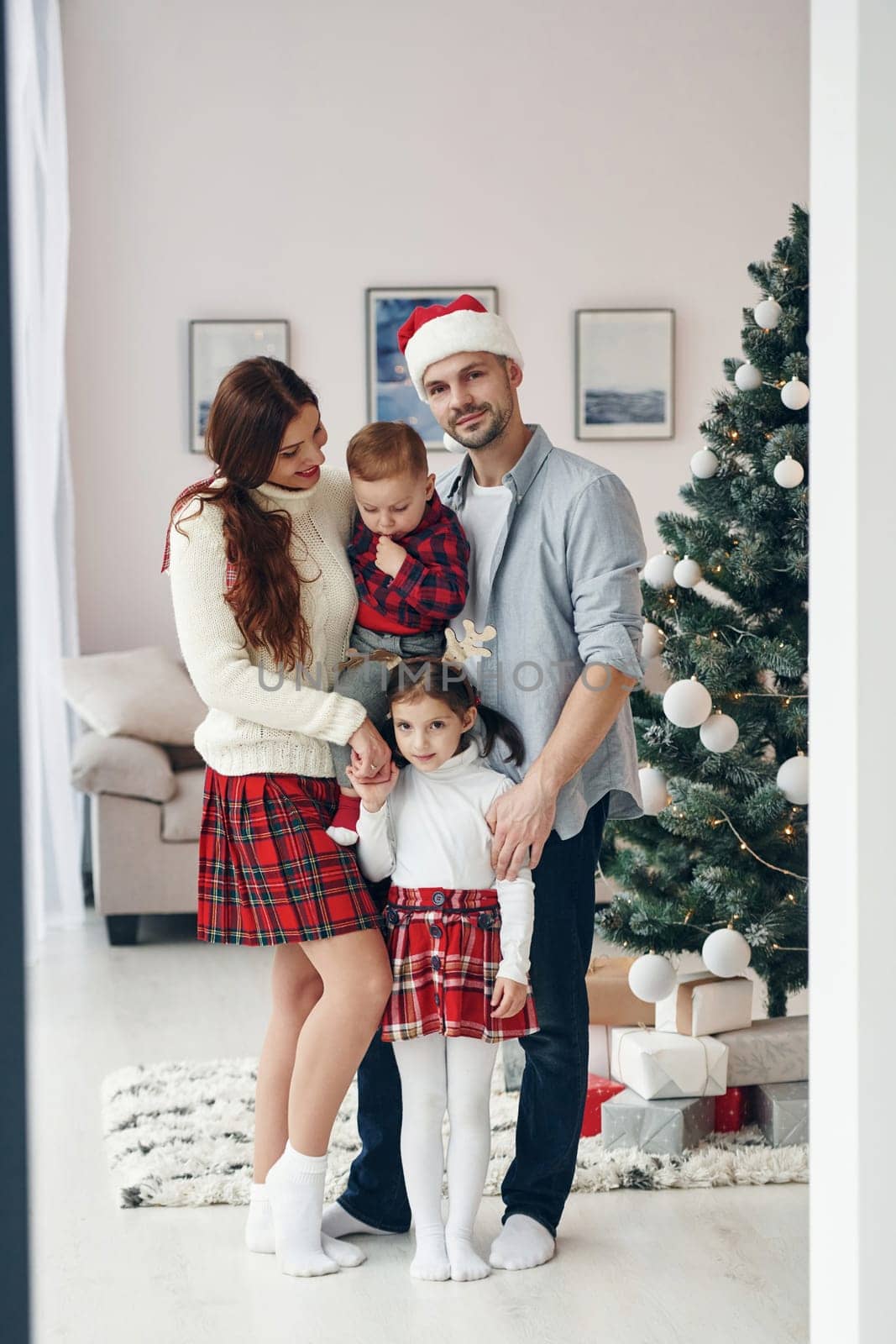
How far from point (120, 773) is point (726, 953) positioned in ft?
7.62

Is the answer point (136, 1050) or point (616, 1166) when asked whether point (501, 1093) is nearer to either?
point (616, 1166)

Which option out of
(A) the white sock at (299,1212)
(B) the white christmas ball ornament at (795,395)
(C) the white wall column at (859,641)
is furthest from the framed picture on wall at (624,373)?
(C) the white wall column at (859,641)

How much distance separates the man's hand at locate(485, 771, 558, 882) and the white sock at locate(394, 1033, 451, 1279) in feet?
0.96

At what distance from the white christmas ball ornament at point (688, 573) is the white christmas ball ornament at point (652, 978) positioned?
0.72m

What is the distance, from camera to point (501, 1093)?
2.93 m

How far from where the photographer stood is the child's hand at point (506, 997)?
2.04 m

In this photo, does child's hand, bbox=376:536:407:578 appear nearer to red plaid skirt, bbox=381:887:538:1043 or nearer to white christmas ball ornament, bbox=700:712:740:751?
red plaid skirt, bbox=381:887:538:1043

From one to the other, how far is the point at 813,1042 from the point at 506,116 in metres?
4.48

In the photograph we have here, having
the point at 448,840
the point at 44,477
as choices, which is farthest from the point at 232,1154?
the point at 44,477

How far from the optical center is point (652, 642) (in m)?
2.73

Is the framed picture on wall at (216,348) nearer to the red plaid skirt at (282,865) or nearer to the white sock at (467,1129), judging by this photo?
the red plaid skirt at (282,865)

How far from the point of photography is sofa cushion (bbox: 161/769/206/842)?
4281mm

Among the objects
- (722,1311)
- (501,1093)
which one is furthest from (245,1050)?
(722,1311)

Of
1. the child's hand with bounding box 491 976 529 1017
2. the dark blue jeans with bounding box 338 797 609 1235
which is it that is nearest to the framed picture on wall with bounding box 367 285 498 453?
the dark blue jeans with bounding box 338 797 609 1235
